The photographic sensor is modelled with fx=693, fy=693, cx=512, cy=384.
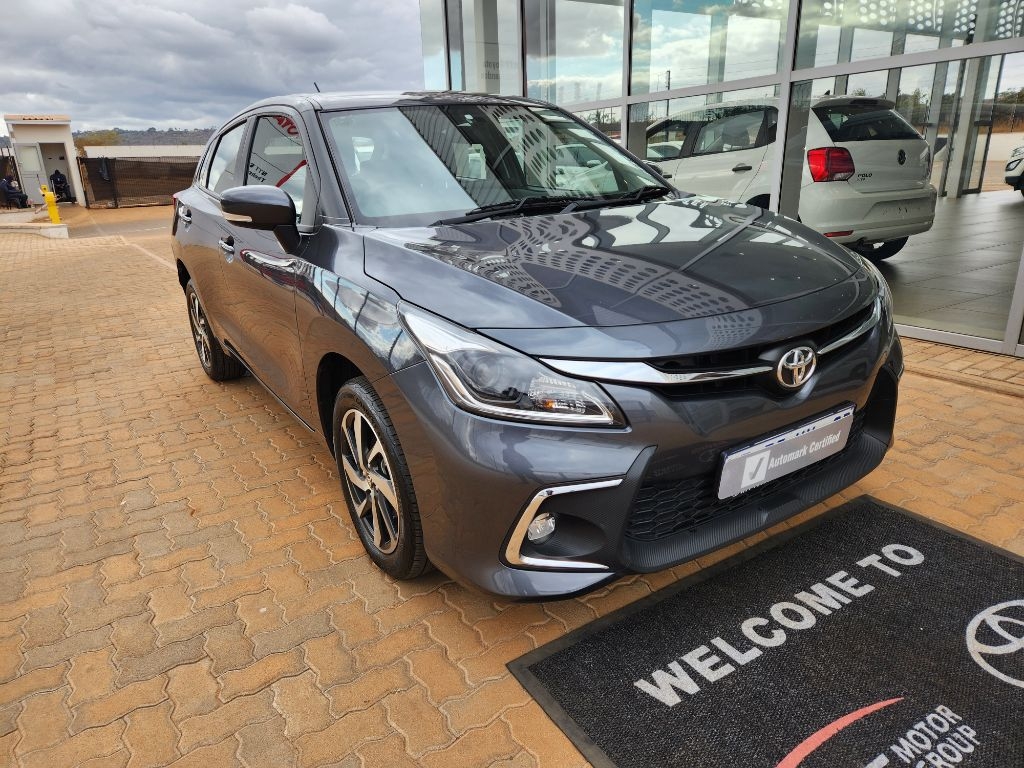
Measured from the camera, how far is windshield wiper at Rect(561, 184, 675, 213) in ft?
8.93

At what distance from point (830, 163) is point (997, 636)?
453 centimetres

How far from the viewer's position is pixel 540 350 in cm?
175

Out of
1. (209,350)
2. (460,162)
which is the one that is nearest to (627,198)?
(460,162)

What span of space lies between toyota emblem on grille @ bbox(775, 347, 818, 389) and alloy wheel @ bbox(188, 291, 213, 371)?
369cm

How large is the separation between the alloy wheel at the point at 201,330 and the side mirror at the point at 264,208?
6.85 feet

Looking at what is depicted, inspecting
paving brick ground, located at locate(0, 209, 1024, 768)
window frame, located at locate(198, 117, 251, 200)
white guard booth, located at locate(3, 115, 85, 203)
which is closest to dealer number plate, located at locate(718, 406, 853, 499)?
paving brick ground, located at locate(0, 209, 1024, 768)

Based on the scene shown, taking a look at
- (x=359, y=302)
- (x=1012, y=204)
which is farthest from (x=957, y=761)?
(x=1012, y=204)

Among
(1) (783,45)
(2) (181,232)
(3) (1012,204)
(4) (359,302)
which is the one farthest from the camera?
(1) (783,45)

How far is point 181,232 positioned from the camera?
171 inches

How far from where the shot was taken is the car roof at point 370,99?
2838mm

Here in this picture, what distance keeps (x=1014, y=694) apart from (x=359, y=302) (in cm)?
213

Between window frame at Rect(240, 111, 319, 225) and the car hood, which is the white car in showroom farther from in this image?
window frame at Rect(240, 111, 319, 225)

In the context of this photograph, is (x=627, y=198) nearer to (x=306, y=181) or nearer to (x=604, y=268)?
(x=604, y=268)

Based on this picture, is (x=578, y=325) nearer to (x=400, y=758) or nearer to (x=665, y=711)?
(x=665, y=711)
